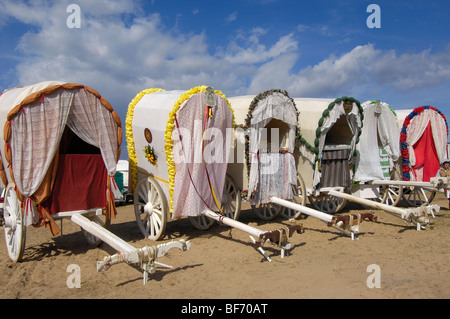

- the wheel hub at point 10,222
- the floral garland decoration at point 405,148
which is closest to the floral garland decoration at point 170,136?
the wheel hub at point 10,222

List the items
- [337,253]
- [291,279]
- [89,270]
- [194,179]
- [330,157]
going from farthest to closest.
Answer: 1. [330,157]
2. [194,179]
3. [337,253]
4. [89,270]
5. [291,279]

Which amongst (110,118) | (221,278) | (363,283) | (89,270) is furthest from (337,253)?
(110,118)

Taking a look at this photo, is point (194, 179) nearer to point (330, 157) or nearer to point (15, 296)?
point (15, 296)

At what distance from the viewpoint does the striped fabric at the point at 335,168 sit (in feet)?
24.6

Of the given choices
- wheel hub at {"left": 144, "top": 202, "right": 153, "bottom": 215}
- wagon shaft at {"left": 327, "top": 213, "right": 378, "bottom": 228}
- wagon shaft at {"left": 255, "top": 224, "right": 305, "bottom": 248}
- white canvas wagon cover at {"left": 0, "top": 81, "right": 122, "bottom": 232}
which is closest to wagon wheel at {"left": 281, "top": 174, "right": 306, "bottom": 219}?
wagon shaft at {"left": 327, "top": 213, "right": 378, "bottom": 228}

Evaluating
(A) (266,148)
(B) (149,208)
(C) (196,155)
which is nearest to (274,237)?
(C) (196,155)

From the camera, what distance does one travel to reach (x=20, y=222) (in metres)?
4.86

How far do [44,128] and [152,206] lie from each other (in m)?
2.08

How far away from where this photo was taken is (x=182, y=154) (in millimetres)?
5543

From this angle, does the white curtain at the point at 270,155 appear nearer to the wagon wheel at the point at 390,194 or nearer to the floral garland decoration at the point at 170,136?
the floral garland decoration at the point at 170,136

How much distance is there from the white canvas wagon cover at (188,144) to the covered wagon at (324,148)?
2047 mm

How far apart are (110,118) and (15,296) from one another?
2543 mm

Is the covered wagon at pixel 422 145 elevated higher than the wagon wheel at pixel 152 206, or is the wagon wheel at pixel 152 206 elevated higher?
the covered wagon at pixel 422 145

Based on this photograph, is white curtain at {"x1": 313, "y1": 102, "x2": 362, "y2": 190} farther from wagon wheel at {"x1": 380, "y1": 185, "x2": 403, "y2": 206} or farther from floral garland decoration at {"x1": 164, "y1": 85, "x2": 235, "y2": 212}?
floral garland decoration at {"x1": 164, "y1": 85, "x2": 235, "y2": 212}
